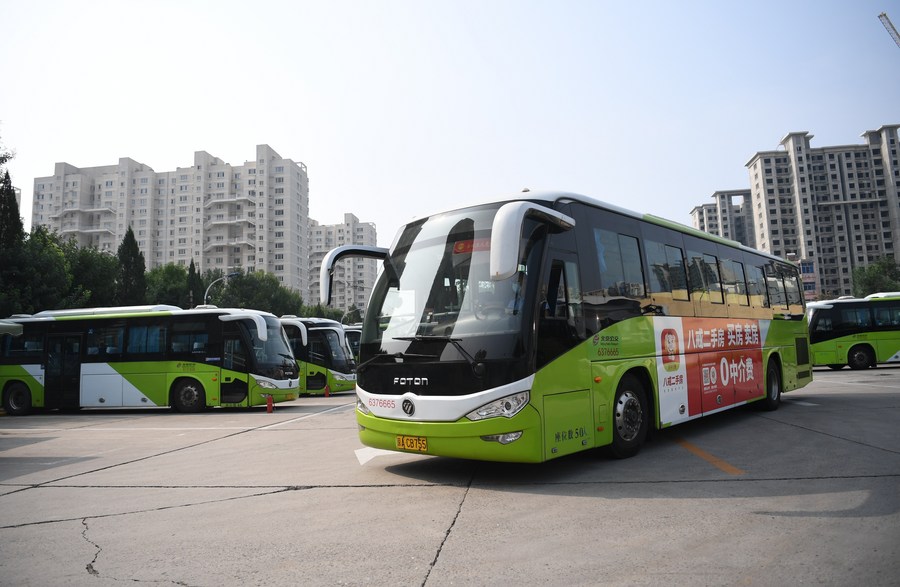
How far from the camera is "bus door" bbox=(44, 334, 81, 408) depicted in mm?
18188

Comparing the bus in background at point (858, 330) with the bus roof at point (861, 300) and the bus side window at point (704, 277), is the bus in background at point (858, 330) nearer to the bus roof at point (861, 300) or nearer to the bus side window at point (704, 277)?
the bus roof at point (861, 300)

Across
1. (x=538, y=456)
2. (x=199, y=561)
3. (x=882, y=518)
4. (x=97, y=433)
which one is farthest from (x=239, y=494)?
(x=97, y=433)

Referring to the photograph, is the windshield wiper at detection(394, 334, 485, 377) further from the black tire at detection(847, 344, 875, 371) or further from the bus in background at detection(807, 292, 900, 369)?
the black tire at detection(847, 344, 875, 371)

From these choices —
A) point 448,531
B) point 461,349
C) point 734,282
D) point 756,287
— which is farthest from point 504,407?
point 756,287

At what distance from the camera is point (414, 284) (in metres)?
A: 6.74

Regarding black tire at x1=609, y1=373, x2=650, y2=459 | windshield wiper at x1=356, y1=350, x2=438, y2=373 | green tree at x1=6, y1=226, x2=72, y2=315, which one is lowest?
black tire at x1=609, y1=373, x2=650, y2=459

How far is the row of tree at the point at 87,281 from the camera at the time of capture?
30328 mm

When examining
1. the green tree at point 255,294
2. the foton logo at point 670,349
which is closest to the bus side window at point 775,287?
the foton logo at point 670,349

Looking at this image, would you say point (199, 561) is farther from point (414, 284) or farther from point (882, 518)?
point (882, 518)

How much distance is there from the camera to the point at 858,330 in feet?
84.9

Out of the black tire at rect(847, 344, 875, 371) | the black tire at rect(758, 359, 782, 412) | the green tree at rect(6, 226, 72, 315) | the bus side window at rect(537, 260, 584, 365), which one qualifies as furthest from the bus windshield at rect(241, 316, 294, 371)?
the black tire at rect(847, 344, 875, 371)

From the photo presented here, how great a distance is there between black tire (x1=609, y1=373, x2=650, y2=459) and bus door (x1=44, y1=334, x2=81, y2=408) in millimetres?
17110

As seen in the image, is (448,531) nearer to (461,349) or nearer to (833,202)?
(461,349)

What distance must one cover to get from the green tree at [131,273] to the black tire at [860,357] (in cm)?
6380
